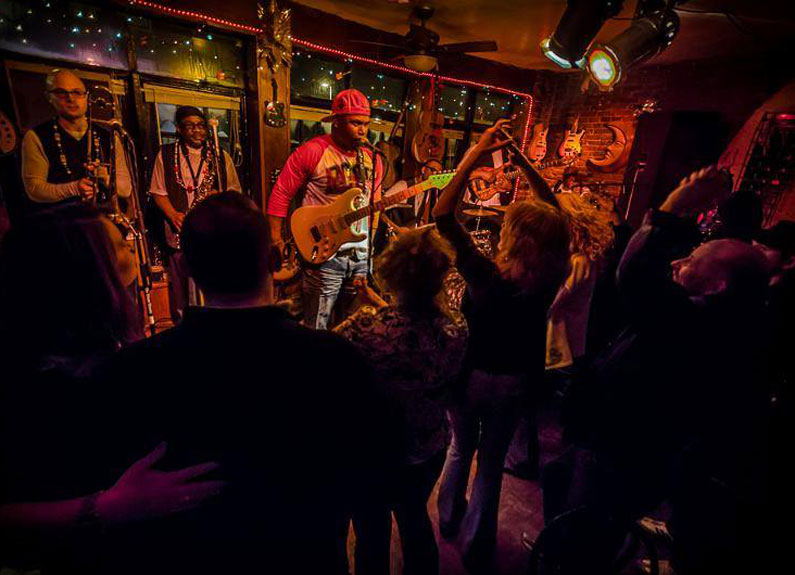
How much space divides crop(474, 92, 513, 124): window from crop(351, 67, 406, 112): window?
5.95ft

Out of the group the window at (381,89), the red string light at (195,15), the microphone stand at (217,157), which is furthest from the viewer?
the window at (381,89)

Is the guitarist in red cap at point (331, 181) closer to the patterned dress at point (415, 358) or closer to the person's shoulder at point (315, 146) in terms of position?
the person's shoulder at point (315, 146)

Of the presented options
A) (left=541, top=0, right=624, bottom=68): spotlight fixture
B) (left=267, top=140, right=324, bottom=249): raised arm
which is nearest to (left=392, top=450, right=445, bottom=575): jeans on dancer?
Result: (left=267, top=140, right=324, bottom=249): raised arm

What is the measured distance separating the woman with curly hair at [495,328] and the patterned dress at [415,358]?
25 centimetres

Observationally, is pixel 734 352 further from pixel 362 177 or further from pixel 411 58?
pixel 411 58

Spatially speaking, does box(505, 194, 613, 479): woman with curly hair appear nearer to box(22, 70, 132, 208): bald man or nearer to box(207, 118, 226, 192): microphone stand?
box(207, 118, 226, 192): microphone stand

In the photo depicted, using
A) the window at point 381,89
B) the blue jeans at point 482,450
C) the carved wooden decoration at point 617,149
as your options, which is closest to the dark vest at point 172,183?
the window at point 381,89

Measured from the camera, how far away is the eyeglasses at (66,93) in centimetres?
318

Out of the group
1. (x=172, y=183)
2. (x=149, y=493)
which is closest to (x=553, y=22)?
(x=172, y=183)

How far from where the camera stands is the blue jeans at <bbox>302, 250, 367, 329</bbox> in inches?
143

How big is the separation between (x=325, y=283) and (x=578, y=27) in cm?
320

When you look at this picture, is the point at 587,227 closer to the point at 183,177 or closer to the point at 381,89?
the point at 183,177

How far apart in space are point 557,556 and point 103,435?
1.92 meters

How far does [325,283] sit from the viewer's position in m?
3.65
